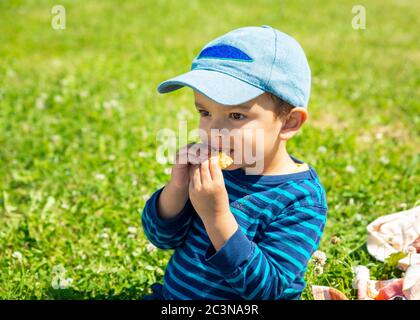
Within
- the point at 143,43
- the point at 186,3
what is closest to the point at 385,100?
the point at 143,43

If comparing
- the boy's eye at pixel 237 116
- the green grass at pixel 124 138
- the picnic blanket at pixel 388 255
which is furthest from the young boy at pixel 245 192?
the green grass at pixel 124 138

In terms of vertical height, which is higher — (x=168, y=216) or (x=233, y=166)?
(x=233, y=166)

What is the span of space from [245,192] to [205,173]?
0.30 metres


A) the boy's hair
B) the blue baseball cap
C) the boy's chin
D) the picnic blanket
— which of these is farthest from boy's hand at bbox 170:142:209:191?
the picnic blanket

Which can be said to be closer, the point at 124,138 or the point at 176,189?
the point at 176,189

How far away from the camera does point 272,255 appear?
2.18 m

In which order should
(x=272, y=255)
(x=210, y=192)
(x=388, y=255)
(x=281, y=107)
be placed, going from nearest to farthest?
(x=210, y=192) → (x=272, y=255) → (x=281, y=107) → (x=388, y=255)

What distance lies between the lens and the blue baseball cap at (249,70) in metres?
2.16

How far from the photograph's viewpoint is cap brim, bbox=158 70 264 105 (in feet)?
6.97

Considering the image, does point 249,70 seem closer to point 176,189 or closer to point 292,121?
point 292,121

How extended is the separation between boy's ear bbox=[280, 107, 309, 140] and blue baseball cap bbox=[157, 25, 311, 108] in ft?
0.17

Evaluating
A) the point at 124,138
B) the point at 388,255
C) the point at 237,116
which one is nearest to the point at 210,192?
the point at 237,116

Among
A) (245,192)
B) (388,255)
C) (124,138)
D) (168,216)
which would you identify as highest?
(124,138)

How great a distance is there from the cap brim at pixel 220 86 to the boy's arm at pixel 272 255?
471 millimetres
